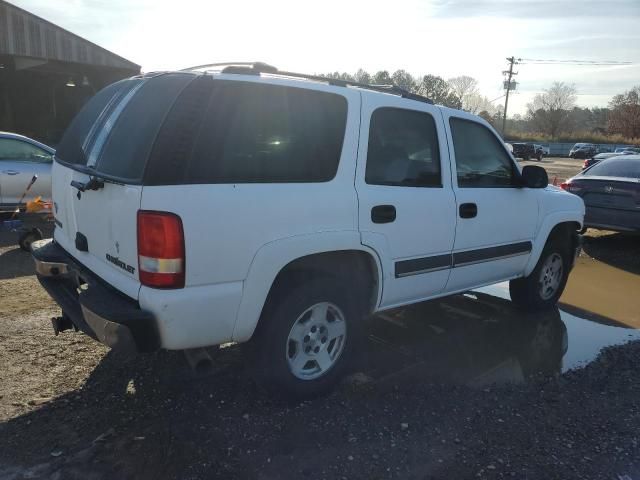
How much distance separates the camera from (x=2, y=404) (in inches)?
129

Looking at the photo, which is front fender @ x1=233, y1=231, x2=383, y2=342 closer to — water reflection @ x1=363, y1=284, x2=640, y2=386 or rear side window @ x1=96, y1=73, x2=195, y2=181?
rear side window @ x1=96, y1=73, x2=195, y2=181

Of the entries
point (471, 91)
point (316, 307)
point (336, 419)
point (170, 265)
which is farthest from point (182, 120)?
point (471, 91)

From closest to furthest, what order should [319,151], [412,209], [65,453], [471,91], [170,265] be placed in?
[170,265] → [65,453] → [319,151] → [412,209] → [471,91]

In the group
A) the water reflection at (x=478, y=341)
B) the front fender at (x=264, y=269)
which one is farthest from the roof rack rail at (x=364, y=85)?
the water reflection at (x=478, y=341)

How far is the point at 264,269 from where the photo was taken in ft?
9.52

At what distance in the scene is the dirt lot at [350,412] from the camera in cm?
280

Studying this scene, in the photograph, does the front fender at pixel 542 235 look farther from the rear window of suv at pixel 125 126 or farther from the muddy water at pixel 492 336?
the rear window of suv at pixel 125 126

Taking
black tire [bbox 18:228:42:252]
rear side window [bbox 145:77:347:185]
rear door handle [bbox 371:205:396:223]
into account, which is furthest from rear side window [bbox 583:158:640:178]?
black tire [bbox 18:228:42:252]

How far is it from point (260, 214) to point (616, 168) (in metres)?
8.22

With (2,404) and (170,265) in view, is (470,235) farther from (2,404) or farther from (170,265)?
(2,404)

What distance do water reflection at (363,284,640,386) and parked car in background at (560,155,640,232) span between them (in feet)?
11.2

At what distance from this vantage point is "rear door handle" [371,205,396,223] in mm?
3408

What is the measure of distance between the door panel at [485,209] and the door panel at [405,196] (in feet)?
0.54

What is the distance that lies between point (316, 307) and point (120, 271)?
119cm
